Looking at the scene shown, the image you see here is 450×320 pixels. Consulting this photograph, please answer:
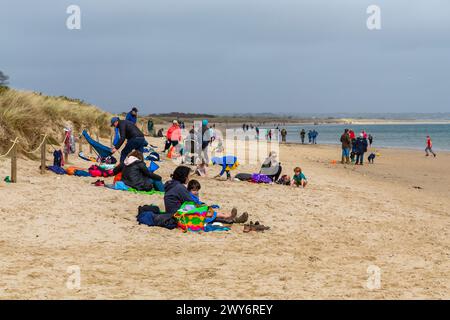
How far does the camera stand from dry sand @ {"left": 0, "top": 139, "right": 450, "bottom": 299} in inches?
235

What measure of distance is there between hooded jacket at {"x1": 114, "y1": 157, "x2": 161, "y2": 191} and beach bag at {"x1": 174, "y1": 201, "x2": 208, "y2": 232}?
2.70 m

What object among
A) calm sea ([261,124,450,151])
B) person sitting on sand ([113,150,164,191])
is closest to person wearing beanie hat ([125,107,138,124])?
person sitting on sand ([113,150,164,191])

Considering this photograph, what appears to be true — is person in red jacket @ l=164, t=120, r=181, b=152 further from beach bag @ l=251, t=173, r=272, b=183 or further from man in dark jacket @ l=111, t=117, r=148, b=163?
man in dark jacket @ l=111, t=117, r=148, b=163

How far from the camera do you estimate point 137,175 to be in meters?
11.5

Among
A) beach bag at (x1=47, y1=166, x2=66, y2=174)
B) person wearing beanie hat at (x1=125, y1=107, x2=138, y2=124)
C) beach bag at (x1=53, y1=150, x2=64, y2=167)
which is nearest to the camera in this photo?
beach bag at (x1=47, y1=166, x2=66, y2=174)

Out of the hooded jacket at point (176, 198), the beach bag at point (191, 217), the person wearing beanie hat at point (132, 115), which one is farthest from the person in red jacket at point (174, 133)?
the beach bag at point (191, 217)

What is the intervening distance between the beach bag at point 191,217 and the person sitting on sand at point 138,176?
2.70m

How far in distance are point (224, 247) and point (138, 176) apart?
161 inches

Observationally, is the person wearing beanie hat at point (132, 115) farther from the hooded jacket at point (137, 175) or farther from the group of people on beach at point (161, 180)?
the hooded jacket at point (137, 175)

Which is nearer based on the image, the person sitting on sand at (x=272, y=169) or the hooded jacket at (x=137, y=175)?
the hooded jacket at (x=137, y=175)

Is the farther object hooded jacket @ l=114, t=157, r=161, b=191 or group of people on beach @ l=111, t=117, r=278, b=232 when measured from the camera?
hooded jacket @ l=114, t=157, r=161, b=191

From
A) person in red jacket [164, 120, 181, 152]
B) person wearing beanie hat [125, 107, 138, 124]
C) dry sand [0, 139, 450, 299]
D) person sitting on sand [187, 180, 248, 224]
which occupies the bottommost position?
dry sand [0, 139, 450, 299]

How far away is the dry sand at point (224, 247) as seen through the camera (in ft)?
19.6
